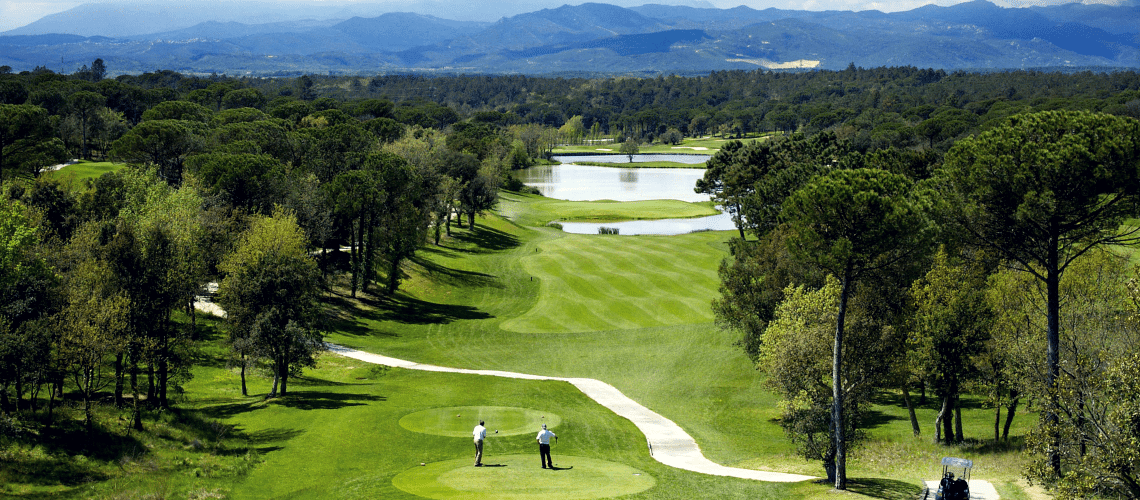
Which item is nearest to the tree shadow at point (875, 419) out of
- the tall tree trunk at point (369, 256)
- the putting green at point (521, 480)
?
the putting green at point (521, 480)

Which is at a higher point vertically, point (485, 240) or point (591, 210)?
point (591, 210)

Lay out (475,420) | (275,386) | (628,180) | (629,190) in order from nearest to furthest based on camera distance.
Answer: (475,420) < (275,386) < (629,190) < (628,180)

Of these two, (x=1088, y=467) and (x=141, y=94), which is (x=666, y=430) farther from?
(x=141, y=94)

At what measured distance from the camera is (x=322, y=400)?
125ft

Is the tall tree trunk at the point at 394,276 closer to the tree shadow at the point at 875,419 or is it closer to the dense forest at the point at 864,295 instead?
the dense forest at the point at 864,295

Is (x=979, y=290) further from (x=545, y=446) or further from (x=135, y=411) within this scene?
(x=135, y=411)

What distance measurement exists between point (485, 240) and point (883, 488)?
7309 cm

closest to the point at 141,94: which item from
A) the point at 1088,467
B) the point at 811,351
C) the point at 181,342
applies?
the point at 181,342

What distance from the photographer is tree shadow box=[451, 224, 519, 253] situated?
300ft

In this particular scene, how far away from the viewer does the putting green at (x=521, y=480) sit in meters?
23.4

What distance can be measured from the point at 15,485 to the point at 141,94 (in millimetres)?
149724

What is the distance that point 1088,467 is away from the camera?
17.1 meters

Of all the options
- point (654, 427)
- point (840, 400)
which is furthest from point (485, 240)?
point (840, 400)

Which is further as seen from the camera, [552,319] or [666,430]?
[552,319]
